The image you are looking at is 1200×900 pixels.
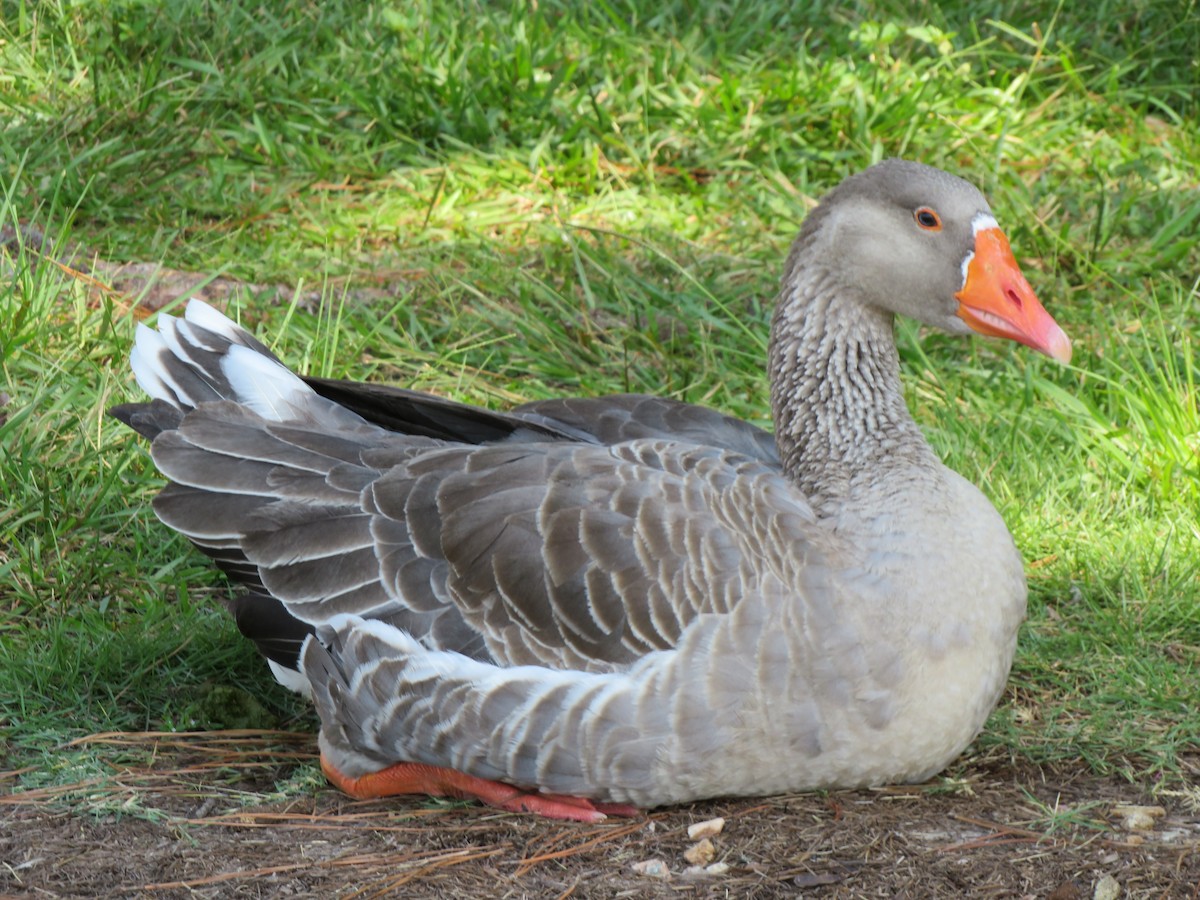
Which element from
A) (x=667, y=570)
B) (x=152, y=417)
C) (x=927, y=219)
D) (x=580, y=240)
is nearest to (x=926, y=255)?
(x=927, y=219)

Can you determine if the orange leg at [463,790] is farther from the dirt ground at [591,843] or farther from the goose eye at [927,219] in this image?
the goose eye at [927,219]

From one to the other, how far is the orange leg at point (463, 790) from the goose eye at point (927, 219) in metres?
1.57

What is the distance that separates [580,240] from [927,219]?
8.46 feet

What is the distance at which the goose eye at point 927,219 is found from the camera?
3.70 meters

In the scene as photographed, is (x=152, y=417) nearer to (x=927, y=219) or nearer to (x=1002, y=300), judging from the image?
(x=927, y=219)

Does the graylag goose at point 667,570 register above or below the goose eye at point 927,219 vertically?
below

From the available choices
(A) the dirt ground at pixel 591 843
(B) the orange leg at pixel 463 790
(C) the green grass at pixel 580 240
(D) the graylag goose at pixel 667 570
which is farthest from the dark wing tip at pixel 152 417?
(B) the orange leg at pixel 463 790

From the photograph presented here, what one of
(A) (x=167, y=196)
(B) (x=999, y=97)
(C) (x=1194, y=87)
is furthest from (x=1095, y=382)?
(A) (x=167, y=196)

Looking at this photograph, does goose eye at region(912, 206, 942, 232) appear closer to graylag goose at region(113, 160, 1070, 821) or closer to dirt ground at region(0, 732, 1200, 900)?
graylag goose at region(113, 160, 1070, 821)

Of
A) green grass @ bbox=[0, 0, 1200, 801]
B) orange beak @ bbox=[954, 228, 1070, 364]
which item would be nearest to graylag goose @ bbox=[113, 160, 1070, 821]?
orange beak @ bbox=[954, 228, 1070, 364]

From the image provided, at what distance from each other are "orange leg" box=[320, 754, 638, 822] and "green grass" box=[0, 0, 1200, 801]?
1.62 ft

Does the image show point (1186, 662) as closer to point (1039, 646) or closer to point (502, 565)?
point (1039, 646)

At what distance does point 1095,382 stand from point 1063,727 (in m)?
1.82

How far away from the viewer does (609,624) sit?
11.0ft
